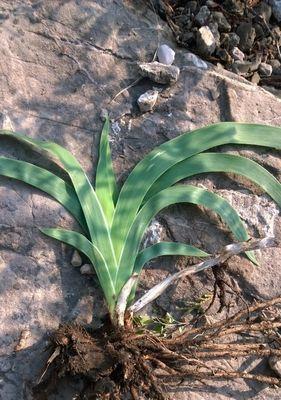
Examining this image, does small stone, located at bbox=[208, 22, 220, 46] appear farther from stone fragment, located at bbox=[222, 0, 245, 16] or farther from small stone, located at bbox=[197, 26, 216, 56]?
stone fragment, located at bbox=[222, 0, 245, 16]

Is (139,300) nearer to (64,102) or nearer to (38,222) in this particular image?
(38,222)

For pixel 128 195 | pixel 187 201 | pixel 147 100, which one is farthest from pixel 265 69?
pixel 128 195

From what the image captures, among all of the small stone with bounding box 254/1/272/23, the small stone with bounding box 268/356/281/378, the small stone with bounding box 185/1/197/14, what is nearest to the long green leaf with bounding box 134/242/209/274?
the small stone with bounding box 268/356/281/378

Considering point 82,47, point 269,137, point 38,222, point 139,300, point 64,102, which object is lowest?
point 139,300

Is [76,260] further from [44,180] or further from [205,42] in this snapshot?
[205,42]

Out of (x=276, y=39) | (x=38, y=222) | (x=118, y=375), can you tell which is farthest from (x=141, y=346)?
(x=276, y=39)

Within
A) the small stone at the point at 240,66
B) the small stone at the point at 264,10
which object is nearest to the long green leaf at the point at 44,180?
the small stone at the point at 240,66

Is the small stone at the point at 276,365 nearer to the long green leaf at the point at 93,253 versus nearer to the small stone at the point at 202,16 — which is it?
the long green leaf at the point at 93,253
